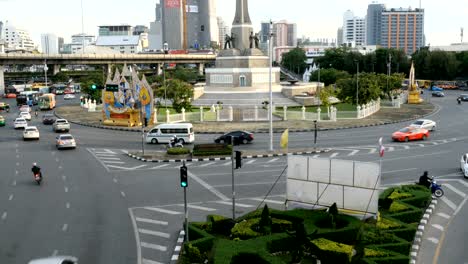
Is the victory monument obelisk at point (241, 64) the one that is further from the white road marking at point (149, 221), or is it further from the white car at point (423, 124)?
the white road marking at point (149, 221)

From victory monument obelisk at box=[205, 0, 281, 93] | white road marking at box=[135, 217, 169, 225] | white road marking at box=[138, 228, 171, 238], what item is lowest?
white road marking at box=[138, 228, 171, 238]

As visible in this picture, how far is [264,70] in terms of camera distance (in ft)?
258

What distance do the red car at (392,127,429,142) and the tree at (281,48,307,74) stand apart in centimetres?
11005

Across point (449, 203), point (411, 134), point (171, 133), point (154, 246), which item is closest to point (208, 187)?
point (154, 246)

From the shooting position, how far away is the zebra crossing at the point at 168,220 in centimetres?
1783

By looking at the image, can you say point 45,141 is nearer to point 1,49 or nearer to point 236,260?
point 236,260

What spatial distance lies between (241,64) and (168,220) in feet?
194

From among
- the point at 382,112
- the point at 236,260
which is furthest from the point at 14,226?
the point at 382,112

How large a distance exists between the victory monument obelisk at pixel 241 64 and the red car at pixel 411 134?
36.4m

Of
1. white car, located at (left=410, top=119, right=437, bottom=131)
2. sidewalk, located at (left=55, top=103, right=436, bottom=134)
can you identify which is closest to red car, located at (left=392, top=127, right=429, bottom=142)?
white car, located at (left=410, top=119, right=437, bottom=131)

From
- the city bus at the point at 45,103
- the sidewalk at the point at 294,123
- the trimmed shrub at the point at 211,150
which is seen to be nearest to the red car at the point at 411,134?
the sidewalk at the point at 294,123

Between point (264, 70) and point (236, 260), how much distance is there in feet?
214

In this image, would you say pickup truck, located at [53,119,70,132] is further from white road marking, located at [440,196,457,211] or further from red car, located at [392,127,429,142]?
white road marking, located at [440,196,457,211]

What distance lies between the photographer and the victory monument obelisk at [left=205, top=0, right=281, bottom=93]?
256ft
